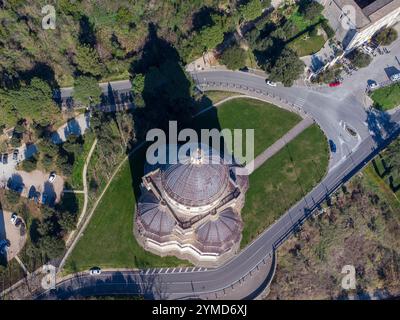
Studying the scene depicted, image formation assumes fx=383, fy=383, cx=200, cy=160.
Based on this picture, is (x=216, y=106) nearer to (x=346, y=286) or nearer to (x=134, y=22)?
(x=134, y=22)

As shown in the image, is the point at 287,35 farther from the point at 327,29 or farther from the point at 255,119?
the point at 255,119

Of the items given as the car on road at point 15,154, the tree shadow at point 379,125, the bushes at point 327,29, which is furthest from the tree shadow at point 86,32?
the tree shadow at point 379,125

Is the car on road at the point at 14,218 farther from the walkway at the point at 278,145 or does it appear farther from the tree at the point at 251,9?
the tree at the point at 251,9

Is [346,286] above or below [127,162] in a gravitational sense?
below

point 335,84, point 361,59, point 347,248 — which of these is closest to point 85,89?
point 335,84

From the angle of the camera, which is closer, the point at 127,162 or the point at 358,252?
the point at 358,252

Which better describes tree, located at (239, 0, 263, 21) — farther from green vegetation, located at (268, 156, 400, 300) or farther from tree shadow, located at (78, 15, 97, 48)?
green vegetation, located at (268, 156, 400, 300)

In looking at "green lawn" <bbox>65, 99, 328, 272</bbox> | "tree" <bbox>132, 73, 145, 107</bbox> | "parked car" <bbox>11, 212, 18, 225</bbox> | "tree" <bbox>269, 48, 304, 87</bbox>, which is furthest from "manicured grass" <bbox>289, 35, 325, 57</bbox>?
"parked car" <bbox>11, 212, 18, 225</bbox>

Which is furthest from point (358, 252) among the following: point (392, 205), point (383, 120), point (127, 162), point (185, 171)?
point (127, 162)
